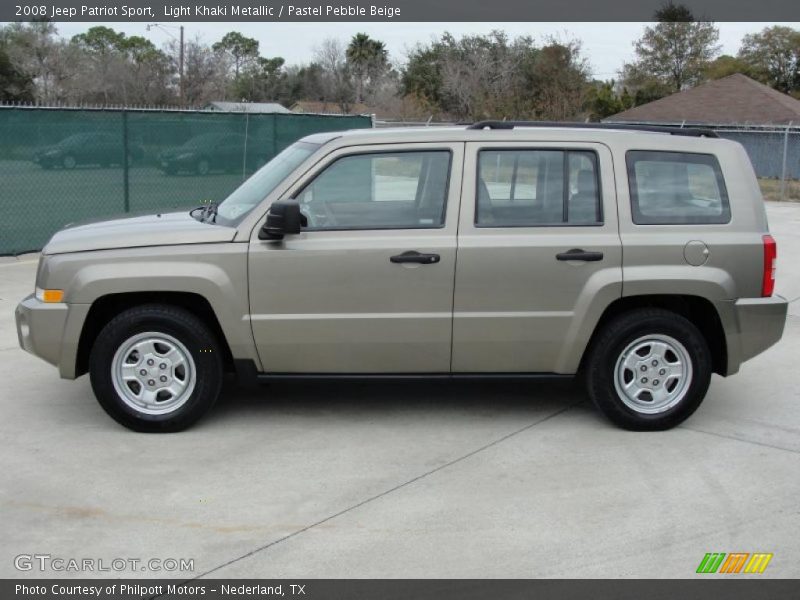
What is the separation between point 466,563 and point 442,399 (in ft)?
8.59

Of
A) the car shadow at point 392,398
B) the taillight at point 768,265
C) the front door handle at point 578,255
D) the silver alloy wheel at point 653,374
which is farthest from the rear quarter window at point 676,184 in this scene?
the car shadow at point 392,398

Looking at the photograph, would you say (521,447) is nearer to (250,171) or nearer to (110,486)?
(110,486)

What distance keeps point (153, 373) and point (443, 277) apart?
6.08 ft

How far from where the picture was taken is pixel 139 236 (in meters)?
6.01

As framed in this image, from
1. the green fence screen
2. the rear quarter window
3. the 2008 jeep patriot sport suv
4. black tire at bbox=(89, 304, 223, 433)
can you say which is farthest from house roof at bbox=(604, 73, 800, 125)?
black tire at bbox=(89, 304, 223, 433)

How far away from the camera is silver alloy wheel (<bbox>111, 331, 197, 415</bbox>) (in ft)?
19.6

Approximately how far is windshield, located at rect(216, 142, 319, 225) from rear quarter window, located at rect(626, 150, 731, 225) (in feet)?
6.68

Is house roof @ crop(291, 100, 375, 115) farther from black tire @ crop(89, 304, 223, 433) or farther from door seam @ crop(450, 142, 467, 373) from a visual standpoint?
black tire @ crop(89, 304, 223, 433)

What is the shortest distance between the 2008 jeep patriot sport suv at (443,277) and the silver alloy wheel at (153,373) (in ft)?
0.04

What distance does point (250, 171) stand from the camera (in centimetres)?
1598

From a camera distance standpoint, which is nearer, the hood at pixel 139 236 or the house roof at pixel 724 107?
the hood at pixel 139 236

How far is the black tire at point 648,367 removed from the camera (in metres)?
6.09

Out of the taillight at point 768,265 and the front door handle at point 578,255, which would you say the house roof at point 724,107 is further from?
the front door handle at point 578,255

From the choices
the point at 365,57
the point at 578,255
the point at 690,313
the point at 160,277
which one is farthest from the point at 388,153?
the point at 365,57
